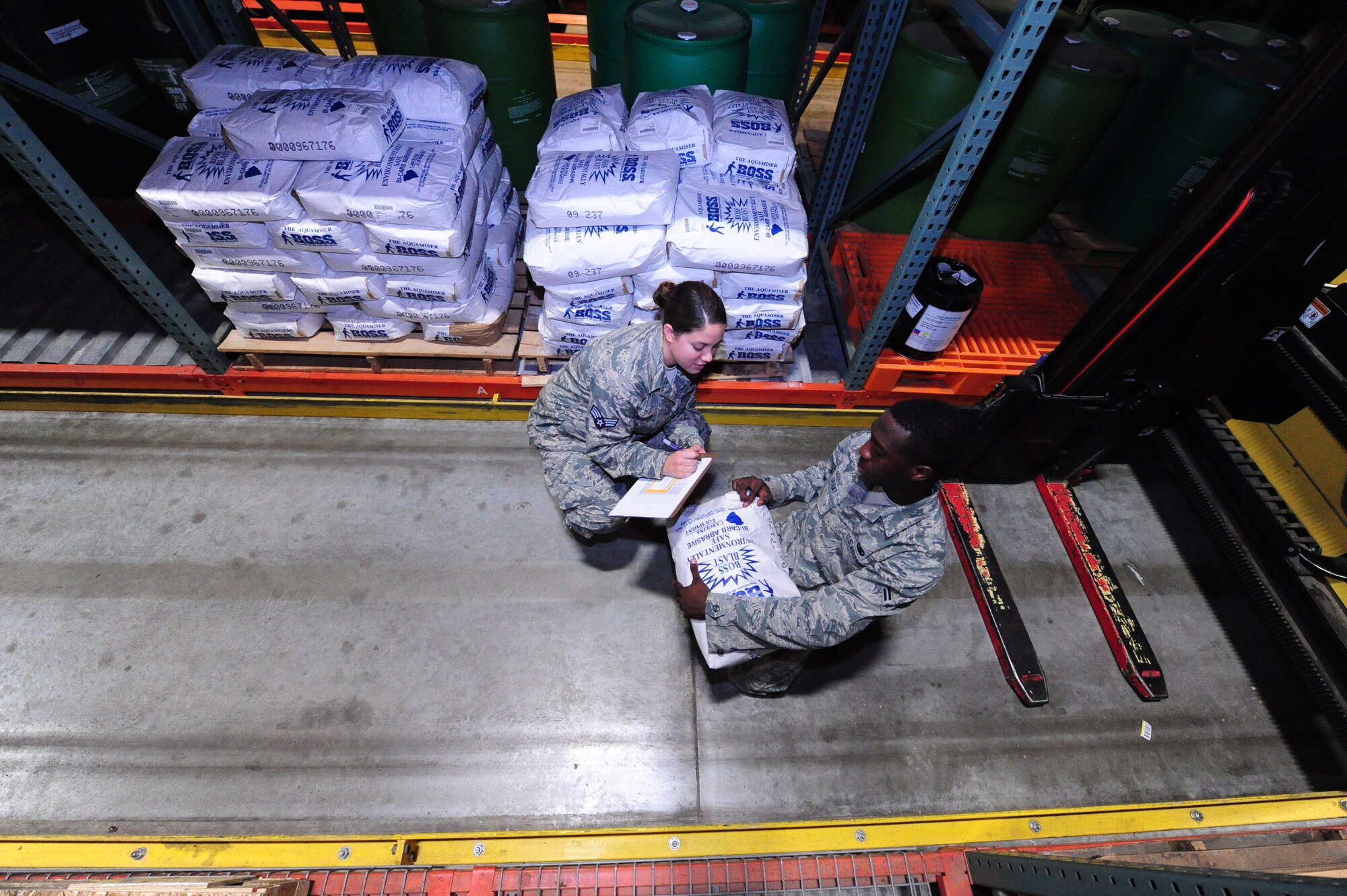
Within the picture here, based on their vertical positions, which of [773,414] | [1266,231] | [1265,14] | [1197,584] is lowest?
[1197,584]

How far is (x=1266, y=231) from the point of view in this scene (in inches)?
102

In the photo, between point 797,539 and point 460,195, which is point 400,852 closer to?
point 797,539

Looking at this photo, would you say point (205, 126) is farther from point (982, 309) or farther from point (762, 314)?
point (982, 309)

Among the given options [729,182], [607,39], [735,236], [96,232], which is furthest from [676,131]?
[96,232]

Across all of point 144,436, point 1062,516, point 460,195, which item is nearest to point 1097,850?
point 1062,516

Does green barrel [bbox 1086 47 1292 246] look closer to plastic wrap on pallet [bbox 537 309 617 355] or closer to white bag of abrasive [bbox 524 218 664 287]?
white bag of abrasive [bbox 524 218 664 287]

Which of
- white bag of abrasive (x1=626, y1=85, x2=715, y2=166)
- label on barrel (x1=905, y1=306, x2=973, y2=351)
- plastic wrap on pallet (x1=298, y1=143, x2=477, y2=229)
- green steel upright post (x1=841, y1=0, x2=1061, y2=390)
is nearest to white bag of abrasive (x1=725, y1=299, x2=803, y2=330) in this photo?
green steel upright post (x1=841, y1=0, x2=1061, y2=390)

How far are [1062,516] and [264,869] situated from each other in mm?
4627

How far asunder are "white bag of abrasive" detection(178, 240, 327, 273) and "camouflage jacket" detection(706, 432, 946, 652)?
3066mm

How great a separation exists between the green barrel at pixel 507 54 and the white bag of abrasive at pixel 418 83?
705 millimetres

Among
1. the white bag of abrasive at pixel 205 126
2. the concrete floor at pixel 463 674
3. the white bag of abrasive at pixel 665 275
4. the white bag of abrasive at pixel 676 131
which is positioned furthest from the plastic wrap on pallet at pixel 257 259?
the white bag of abrasive at pixel 676 131

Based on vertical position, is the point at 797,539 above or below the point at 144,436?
above

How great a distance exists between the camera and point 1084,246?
482 centimetres

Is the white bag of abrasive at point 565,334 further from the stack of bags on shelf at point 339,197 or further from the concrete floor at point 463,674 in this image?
the concrete floor at point 463,674
